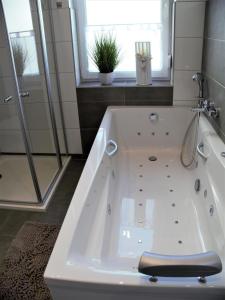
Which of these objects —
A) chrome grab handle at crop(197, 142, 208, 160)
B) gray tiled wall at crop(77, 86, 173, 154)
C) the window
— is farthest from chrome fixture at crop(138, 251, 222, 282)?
the window

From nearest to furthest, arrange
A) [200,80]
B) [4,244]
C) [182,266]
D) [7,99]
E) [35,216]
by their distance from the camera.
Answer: [182,266] < [4,244] < [35,216] < [200,80] < [7,99]

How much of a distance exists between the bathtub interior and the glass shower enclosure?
1.98 ft

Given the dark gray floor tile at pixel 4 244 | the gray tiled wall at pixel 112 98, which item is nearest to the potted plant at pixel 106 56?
the gray tiled wall at pixel 112 98

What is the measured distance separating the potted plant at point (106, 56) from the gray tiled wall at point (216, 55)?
835 mm

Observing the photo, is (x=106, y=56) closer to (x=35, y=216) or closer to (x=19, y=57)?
(x=19, y=57)

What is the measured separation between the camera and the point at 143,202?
2074mm

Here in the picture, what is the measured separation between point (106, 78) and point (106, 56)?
0.67 feet

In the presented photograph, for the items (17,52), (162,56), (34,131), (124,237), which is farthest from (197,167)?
(17,52)

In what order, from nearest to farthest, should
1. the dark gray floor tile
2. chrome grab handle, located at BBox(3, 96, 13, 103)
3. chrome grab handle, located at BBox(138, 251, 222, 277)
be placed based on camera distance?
chrome grab handle, located at BBox(138, 251, 222, 277)
the dark gray floor tile
chrome grab handle, located at BBox(3, 96, 13, 103)

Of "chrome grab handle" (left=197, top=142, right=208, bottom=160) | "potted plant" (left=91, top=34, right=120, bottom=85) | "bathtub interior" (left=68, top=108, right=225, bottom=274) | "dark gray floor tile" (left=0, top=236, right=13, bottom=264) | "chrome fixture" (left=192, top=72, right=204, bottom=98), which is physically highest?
"potted plant" (left=91, top=34, right=120, bottom=85)

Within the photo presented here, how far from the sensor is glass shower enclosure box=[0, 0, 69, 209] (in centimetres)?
211

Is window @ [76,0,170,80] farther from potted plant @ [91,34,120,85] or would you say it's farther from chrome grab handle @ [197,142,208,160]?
chrome grab handle @ [197,142,208,160]

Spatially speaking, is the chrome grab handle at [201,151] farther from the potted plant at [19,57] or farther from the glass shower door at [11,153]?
the potted plant at [19,57]

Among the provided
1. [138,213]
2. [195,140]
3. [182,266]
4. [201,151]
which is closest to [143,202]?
[138,213]
